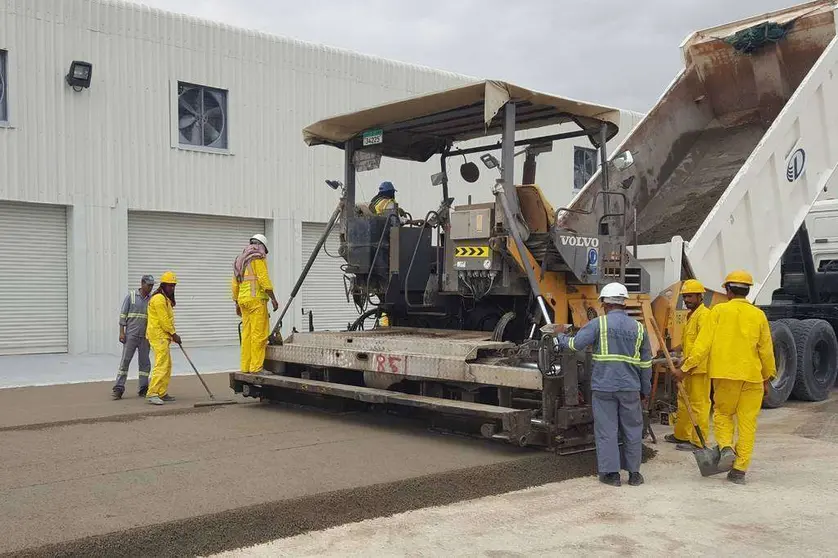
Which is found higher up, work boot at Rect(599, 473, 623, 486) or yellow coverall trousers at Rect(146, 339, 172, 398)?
yellow coverall trousers at Rect(146, 339, 172, 398)

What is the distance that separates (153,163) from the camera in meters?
14.6

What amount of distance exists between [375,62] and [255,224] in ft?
13.6

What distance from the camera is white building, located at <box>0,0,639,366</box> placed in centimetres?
1339

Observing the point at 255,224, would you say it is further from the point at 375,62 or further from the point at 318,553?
the point at 318,553

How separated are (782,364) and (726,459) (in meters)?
3.96

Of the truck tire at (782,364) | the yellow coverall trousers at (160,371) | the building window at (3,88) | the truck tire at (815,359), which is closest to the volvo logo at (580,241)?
the truck tire at (782,364)

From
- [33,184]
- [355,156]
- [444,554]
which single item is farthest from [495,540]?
[33,184]

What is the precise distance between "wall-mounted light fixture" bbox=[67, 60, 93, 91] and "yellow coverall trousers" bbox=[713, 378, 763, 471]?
11.2 m

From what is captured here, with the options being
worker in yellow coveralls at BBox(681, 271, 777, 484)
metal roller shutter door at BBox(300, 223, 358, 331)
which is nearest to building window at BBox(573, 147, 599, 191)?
metal roller shutter door at BBox(300, 223, 358, 331)

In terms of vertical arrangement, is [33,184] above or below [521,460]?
above

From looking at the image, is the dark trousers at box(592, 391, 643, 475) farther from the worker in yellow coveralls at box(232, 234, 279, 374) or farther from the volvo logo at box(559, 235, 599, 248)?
the worker in yellow coveralls at box(232, 234, 279, 374)

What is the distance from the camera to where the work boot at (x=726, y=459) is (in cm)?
577

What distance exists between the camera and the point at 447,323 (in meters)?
7.86

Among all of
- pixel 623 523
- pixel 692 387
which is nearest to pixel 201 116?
pixel 692 387
